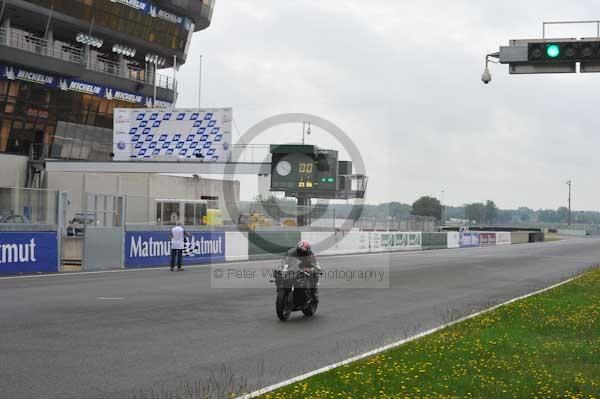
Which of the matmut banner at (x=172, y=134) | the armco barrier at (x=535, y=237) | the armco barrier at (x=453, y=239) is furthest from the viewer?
the armco barrier at (x=535, y=237)

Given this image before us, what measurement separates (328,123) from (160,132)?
1127cm

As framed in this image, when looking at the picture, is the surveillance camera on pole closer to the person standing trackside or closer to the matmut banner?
the person standing trackside

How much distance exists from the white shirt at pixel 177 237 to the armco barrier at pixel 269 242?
24.0 feet

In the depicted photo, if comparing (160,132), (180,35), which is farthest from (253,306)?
(180,35)

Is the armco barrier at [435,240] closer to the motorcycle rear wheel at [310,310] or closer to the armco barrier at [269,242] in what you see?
the armco barrier at [269,242]

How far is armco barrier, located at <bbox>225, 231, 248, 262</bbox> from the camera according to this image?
30438 mm

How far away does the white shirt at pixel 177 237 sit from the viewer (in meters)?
24.2

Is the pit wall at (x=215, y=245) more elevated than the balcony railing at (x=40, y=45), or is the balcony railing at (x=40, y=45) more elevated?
the balcony railing at (x=40, y=45)

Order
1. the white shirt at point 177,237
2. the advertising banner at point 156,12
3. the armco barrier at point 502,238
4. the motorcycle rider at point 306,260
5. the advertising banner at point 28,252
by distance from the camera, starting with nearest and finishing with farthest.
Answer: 1. the motorcycle rider at point 306,260
2. the advertising banner at point 28,252
3. the white shirt at point 177,237
4. the advertising banner at point 156,12
5. the armco barrier at point 502,238

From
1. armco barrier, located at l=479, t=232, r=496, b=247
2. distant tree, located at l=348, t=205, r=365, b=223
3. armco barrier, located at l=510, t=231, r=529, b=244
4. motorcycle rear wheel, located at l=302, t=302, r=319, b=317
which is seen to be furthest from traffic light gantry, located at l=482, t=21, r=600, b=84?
armco barrier, located at l=510, t=231, r=529, b=244

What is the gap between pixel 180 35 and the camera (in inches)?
2379

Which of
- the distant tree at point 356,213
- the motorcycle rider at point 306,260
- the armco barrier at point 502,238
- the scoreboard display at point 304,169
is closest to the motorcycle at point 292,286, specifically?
the motorcycle rider at point 306,260

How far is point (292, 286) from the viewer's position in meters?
12.7

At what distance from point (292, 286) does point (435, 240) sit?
41.1 m
